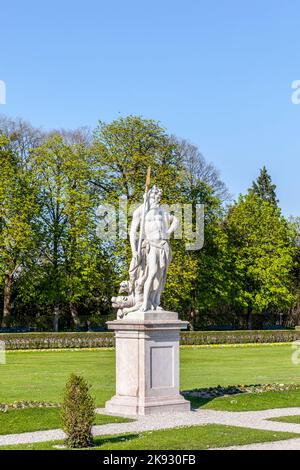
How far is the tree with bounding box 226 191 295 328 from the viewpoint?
212ft

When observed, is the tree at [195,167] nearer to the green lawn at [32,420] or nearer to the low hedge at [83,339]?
the low hedge at [83,339]

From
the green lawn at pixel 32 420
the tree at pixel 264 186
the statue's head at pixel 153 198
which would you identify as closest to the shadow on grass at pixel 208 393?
the green lawn at pixel 32 420

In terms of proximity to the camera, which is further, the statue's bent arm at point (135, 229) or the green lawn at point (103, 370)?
the green lawn at point (103, 370)

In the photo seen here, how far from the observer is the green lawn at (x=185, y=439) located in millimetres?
14195

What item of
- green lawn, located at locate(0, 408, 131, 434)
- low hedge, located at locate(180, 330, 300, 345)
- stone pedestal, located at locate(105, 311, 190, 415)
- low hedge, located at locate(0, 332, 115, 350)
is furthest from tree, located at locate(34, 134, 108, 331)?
green lawn, located at locate(0, 408, 131, 434)

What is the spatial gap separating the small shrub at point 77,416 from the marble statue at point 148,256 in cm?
499

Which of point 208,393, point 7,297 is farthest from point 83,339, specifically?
point 208,393

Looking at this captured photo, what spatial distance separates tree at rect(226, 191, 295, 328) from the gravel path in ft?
145

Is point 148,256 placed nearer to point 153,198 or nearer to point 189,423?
point 153,198

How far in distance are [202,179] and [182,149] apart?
312 cm

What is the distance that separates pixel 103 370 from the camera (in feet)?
103

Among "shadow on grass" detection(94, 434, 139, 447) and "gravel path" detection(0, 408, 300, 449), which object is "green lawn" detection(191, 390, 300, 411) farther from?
"shadow on grass" detection(94, 434, 139, 447)

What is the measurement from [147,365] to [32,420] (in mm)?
2874
